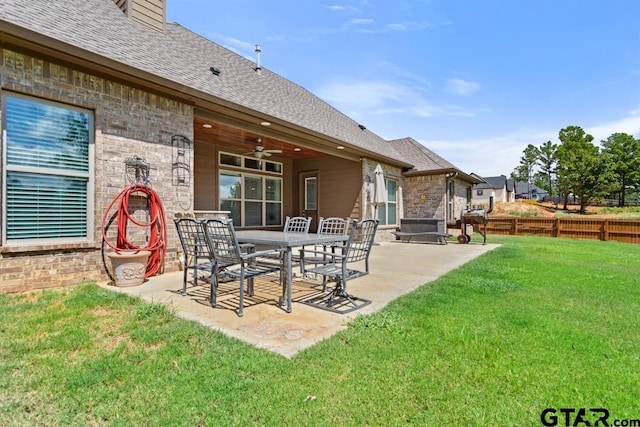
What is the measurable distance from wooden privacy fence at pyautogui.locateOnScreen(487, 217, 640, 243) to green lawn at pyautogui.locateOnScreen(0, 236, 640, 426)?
1251cm

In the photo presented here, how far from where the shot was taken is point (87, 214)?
4.69 m

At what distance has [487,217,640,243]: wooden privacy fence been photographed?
41.5ft

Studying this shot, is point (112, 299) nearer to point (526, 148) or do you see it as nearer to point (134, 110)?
point (134, 110)

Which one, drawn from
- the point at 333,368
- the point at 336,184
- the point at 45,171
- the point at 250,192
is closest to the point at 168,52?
the point at 45,171

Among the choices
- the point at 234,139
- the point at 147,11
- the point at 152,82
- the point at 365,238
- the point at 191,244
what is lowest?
the point at 191,244

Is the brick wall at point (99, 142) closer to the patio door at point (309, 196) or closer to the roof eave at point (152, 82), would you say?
the roof eave at point (152, 82)

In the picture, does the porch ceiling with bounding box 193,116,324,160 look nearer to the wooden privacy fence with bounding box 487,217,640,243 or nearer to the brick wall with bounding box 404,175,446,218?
the brick wall with bounding box 404,175,446,218

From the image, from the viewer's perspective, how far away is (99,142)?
4.70 metres

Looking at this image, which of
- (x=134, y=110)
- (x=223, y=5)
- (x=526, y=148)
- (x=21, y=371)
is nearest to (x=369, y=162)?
(x=223, y=5)

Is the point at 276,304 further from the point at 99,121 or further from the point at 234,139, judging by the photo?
the point at 234,139

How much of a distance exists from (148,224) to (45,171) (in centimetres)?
149

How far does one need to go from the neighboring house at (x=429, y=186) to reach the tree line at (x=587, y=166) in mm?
22516

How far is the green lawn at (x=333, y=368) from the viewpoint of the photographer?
173 centimetres

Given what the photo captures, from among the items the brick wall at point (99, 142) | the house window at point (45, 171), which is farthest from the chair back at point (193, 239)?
the house window at point (45, 171)
